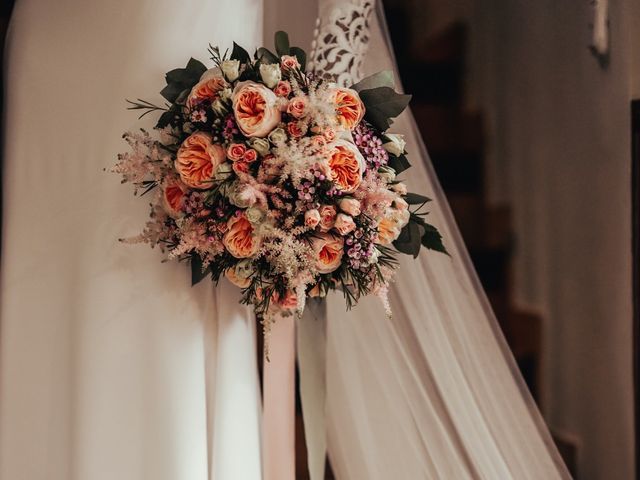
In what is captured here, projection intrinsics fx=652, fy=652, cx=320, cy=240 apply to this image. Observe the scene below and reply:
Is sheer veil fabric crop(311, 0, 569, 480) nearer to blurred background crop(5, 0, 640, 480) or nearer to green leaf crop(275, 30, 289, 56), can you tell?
green leaf crop(275, 30, 289, 56)

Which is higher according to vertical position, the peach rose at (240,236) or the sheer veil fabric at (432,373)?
the peach rose at (240,236)

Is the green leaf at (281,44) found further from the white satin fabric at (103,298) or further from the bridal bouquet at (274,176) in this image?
the white satin fabric at (103,298)

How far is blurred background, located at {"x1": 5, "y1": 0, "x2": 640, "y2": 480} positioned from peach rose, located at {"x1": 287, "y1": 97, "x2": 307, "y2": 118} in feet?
1.41

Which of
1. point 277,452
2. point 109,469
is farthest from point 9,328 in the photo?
point 277,452

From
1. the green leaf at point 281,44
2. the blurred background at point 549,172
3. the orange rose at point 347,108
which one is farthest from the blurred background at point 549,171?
the orange rose at point 347,108

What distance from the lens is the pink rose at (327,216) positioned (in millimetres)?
943

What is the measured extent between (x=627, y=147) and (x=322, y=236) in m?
0.96

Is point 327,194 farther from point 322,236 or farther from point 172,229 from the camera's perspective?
point 172,229

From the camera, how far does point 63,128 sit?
45.9 inches

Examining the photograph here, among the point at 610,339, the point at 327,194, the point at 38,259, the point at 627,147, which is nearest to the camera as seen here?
the point at 327,194

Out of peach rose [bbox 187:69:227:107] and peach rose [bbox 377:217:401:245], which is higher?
peach rose [bbox 187:69:227:107]

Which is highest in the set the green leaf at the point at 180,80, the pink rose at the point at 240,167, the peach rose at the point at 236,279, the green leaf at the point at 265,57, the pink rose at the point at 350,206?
the green leaf at the point at 265,57

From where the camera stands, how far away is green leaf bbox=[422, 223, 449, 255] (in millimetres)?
1113

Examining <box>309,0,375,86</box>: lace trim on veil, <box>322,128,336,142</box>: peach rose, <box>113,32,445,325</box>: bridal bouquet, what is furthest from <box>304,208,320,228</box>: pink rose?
<box>309,0,375,86</box>: lace trim on veil
